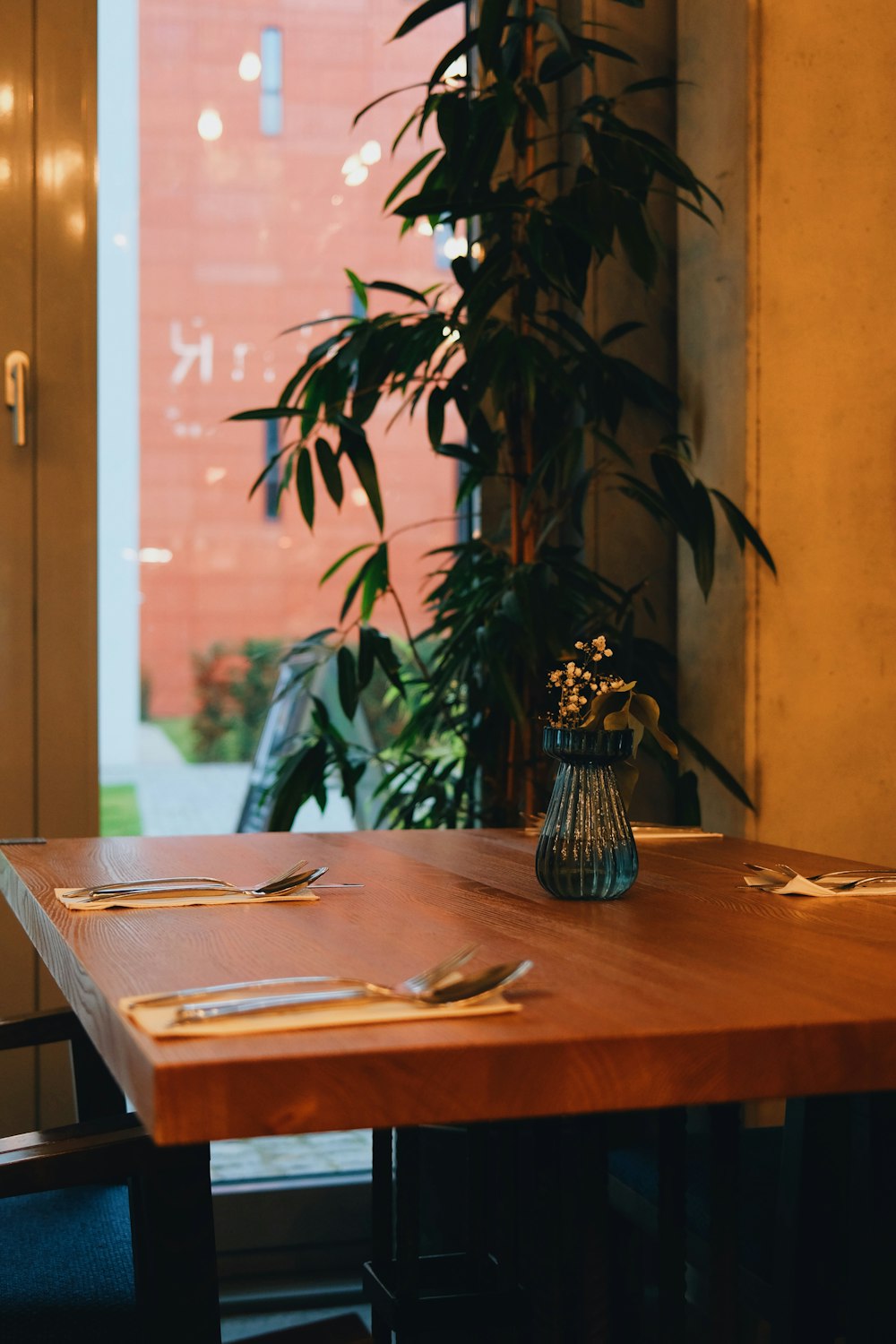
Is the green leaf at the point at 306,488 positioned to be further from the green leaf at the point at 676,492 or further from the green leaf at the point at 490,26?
the green leaf at the point at 490,26

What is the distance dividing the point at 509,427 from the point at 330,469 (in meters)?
0.37

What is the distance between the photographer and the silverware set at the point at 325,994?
0.83m

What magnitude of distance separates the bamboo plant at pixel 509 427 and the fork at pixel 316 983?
1.44m

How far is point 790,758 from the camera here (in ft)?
8.28

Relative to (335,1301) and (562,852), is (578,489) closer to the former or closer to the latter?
(562,852)

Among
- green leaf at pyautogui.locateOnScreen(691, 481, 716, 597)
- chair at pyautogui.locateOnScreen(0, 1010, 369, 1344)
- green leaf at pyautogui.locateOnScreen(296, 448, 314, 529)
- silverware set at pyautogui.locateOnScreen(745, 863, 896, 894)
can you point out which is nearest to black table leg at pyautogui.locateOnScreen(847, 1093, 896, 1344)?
silverware set at pyautogui.locateOnScreen(745, 863, 896, 894)

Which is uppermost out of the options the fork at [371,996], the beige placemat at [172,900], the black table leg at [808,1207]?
the fork at [371,996]

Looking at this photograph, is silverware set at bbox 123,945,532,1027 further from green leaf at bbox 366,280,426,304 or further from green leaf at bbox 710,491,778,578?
green leaf at bbox 366,280,426,304

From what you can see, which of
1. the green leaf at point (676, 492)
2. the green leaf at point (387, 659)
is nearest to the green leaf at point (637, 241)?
the green leaf at point (676, 492)

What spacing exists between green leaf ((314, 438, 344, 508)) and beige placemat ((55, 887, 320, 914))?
1261 mm

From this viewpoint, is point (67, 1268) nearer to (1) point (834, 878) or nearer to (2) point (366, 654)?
(1) point (834, 878)

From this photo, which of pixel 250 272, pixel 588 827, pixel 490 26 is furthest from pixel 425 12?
pixel 588 827

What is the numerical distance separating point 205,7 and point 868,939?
2.48 metres

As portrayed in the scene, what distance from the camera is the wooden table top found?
2.48 feet
